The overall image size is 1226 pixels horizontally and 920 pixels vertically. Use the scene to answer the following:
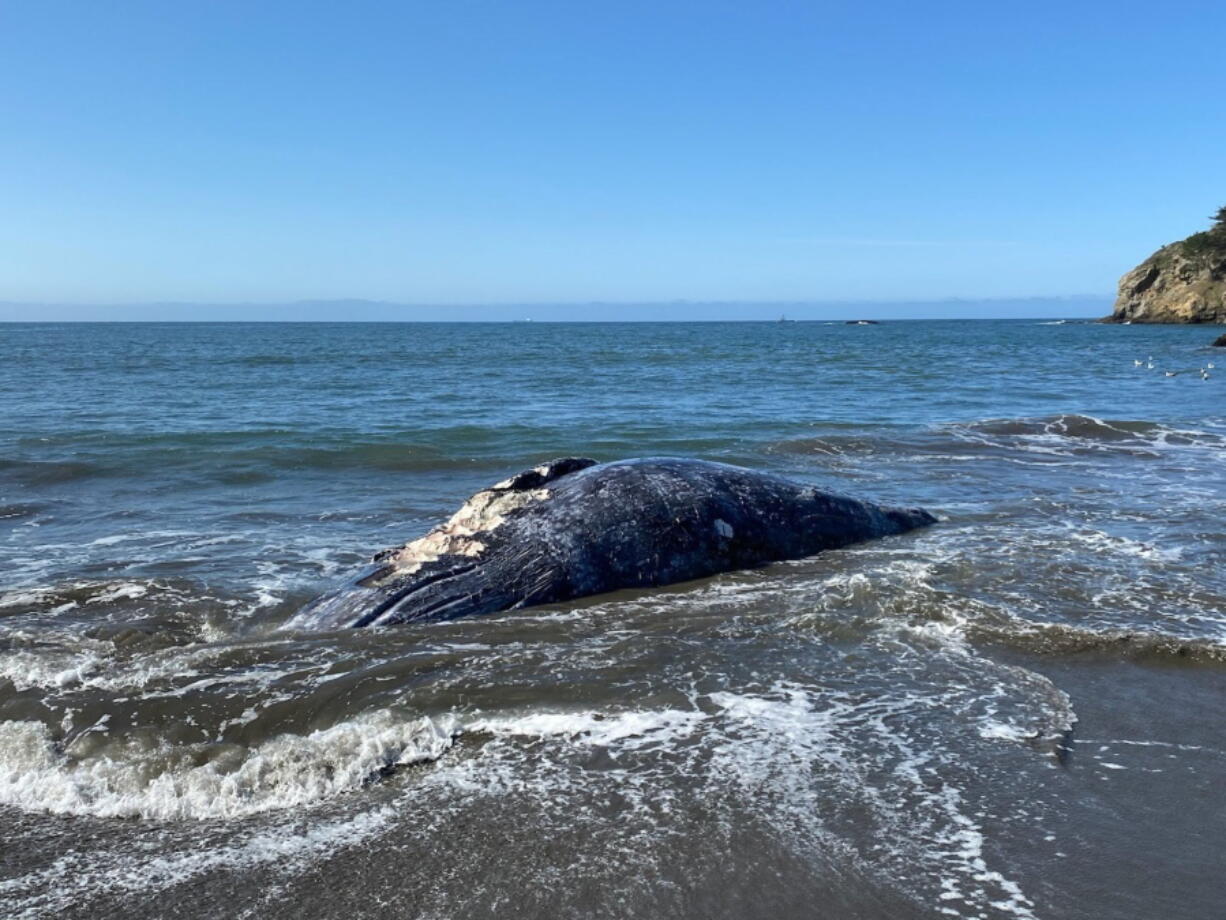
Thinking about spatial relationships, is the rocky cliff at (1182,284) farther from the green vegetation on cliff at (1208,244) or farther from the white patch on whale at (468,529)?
the white patch on whale at (468,529)

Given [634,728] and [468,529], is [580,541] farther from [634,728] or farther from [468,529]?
[634,728]

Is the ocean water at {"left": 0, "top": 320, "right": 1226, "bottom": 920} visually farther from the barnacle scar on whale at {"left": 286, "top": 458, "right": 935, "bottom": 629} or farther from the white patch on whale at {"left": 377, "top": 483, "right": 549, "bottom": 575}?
the white patch on whale at {"left": 377, "top": 483, "right": 549, "bottom": 575}

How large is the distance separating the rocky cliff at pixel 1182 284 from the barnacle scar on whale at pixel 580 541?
8906 cm

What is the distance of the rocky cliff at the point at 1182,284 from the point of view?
80062 millimetres

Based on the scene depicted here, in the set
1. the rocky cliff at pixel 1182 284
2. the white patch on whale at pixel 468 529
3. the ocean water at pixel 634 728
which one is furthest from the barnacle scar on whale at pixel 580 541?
the rocky cliff at pixel 1182 284

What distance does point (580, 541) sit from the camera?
22.3 ft

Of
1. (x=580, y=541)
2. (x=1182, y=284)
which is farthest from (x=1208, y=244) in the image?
(x=580, y=541)

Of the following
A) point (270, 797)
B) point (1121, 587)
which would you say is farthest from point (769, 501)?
point (270, 797)

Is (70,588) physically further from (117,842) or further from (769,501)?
(769,501)

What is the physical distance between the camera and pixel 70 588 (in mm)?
7148

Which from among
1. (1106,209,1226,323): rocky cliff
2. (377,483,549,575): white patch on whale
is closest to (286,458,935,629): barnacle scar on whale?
(377,483,549,575): white patch on whale

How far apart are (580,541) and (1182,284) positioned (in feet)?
311

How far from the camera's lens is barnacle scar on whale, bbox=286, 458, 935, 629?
6344 millimetres

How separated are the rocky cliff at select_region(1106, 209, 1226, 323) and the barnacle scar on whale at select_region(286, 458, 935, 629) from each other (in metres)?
89.1
